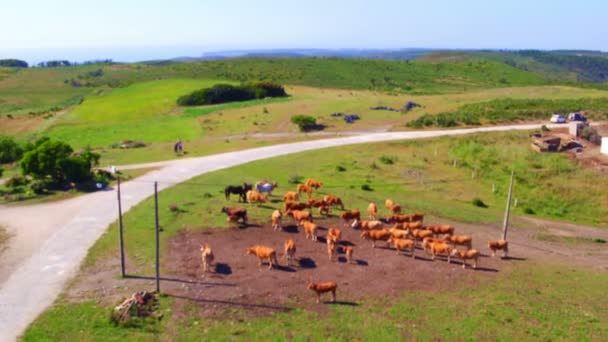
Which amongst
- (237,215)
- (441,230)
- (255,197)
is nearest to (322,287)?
(237,215)

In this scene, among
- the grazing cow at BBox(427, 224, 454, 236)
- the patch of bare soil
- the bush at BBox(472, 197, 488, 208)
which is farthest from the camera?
the bush at BBox(472, 197, 488, 208)

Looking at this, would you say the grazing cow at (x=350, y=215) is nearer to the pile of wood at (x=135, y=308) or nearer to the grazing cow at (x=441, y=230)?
the grazing cow at (x=441, y=230)

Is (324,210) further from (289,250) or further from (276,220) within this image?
(289,250)

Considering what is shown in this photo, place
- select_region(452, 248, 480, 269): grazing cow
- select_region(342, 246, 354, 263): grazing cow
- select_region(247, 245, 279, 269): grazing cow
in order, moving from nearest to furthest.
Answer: select_region(247, 245, 279, 269): grazing cow, select_region(452, 248, 480, 269): grazing cow, select_region(342, 246, 354, 263): grazing cow

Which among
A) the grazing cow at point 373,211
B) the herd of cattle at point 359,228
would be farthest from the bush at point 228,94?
the grazing cow at point 373,211

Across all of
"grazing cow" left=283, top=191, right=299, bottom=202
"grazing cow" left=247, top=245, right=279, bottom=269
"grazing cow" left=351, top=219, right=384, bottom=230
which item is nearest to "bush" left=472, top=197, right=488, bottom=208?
"grazing cow" left=351, top=219, right=384, bottom=230

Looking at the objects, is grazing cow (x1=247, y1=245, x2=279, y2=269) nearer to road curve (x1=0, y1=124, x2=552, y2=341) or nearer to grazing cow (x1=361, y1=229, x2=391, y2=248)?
grazing cow (x1=361, y1=229, x2=391, y2=248)

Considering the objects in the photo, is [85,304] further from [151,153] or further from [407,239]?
[151,153]

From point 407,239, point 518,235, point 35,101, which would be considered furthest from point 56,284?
point 35,101

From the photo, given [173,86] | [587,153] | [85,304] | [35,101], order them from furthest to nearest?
[35,101], [173,86], [587,153], [85,304]
